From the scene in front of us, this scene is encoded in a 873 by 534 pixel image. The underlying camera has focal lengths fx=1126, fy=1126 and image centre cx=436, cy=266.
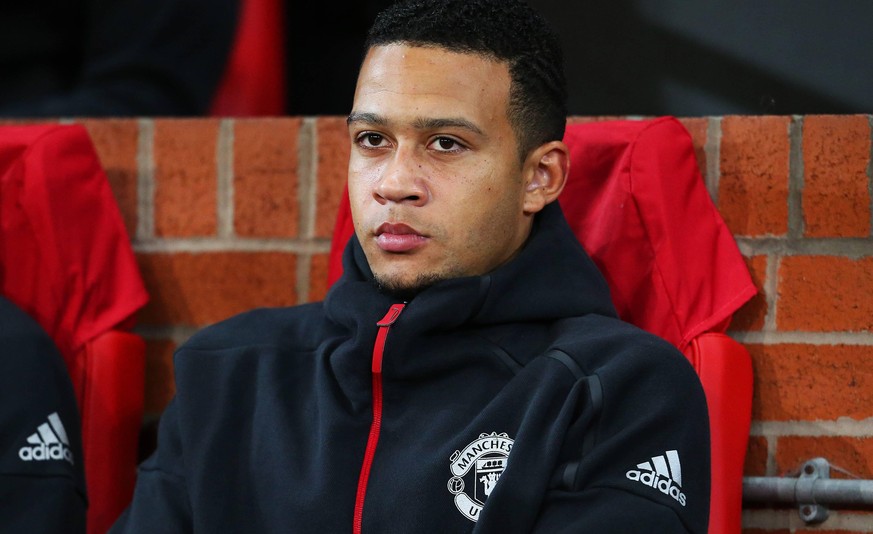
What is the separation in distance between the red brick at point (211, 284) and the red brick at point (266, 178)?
4cm

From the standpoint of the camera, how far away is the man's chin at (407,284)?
1167 mm

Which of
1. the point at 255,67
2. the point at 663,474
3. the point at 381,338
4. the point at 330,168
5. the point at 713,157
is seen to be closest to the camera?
the point at 663,474

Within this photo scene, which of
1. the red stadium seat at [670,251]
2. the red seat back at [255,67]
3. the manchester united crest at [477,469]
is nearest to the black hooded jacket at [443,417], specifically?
the manchester united crest at [477,469]

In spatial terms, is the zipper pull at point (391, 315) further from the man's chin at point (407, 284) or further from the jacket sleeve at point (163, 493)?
the jacket sleeve at point (163, 493)

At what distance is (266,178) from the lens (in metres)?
1.58

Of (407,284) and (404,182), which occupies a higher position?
(404,182)

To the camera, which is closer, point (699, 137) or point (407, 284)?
point (407, 284)

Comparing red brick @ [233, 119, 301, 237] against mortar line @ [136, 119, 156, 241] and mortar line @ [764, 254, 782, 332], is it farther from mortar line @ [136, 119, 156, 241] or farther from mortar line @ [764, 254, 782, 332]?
mortar line @ [764, 254, 782, 332]

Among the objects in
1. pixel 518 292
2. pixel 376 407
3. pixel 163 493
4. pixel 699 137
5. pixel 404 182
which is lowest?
pixel 163 493

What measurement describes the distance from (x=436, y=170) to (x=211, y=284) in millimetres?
546

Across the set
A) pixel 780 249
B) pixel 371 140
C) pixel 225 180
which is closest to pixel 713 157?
pixel 780 249

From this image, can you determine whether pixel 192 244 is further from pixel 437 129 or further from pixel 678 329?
pixel 678 329

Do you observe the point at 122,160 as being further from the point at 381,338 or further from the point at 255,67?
the point at 381,338

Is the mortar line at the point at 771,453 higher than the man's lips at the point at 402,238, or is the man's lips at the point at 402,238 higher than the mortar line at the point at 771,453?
the man's lips at the point at 402,238
